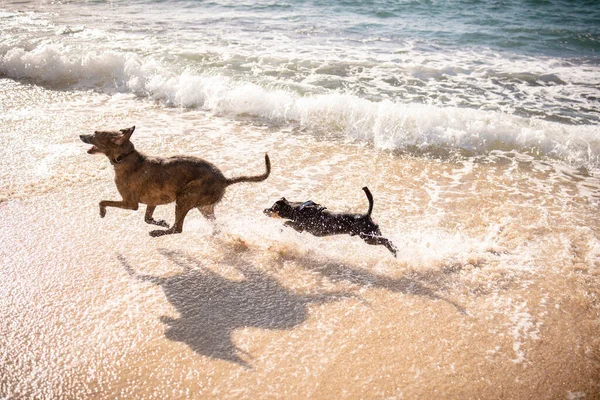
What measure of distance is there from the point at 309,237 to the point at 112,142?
227 centimetres

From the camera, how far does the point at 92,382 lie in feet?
10.9

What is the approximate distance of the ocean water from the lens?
3.50m

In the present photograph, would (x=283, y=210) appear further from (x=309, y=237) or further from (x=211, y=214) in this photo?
(x=211, y=214)

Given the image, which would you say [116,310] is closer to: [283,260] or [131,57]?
[283,260]

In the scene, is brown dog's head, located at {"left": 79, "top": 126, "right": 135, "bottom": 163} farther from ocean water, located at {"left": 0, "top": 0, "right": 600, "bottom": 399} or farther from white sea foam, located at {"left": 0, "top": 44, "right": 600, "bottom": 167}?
white sea foam, located at {"left": 0, "top": 44, "right": 600, "bottom": 167}

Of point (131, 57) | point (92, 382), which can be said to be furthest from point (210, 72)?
point (92, 382)

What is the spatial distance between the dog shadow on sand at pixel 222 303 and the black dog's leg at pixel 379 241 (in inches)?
24.2

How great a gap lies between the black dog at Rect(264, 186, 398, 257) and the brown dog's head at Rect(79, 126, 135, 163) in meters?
1.62

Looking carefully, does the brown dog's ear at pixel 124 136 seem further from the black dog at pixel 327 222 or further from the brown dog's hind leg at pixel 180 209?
the black dog at pixel 327 222

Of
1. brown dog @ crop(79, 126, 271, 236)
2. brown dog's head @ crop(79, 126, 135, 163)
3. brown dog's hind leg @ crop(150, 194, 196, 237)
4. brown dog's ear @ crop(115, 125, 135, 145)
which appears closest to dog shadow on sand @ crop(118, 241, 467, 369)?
brown dog's hind leg @ crop(150, 194, 196, 237)

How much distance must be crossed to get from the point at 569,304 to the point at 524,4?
17.1 metres

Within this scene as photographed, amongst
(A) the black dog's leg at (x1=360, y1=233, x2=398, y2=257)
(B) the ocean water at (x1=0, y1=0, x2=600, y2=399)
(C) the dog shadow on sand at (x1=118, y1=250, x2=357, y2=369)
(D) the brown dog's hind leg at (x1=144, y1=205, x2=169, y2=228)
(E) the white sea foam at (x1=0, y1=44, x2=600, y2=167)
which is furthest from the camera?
(E) the white sea foam at (x1=0, y1=44, x2=600, y2=167)

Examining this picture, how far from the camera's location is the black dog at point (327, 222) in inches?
178

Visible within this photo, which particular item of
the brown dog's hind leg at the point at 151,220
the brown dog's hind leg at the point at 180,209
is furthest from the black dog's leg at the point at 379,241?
the brown dog's hind leg at the point at 151,220
